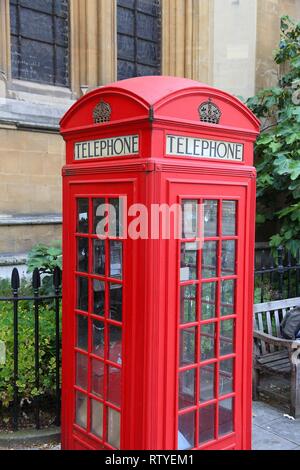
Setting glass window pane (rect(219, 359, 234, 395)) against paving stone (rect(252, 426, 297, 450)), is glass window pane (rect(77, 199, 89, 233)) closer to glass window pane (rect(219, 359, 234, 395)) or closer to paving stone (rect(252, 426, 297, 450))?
glass window pane (rect(219, 359, 234, 395))

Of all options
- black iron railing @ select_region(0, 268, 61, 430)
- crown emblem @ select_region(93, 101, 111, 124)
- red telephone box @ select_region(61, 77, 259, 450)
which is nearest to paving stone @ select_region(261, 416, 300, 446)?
red telephone box @ select_region(61, 77, 259, 450)

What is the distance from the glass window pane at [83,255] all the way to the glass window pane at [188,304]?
595 mm

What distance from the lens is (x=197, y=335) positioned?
248 centimetres

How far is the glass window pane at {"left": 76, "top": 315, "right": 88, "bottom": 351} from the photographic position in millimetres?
2721

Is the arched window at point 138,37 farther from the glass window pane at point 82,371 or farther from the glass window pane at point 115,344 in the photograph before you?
the glass window pane at point 115,344

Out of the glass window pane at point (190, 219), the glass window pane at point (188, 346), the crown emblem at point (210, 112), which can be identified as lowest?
the glass window pane at point (188, 346)

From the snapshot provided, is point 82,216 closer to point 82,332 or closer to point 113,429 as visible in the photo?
point 82,332

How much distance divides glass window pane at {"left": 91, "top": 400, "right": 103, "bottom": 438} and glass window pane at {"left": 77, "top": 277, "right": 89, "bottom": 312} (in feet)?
1.87

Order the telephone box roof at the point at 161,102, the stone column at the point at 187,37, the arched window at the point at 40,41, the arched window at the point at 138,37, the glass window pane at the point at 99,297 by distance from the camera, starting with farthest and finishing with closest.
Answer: the stone column at the point at 187,37, the arched window at the point at 138,37, the arched window at the point at 40,41, the glass window pane at the point at 99,297, the telephone box roof at the point at 161,102

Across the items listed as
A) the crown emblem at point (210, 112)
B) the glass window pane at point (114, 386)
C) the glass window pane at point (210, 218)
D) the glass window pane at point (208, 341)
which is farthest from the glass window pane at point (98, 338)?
the crown emblem at point (210, 112)

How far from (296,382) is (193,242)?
218cm

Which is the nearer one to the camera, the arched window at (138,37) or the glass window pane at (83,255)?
the glass window pane at (83,255)

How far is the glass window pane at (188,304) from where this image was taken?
2453mm

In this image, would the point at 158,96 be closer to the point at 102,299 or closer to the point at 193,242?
the point at 193,242
